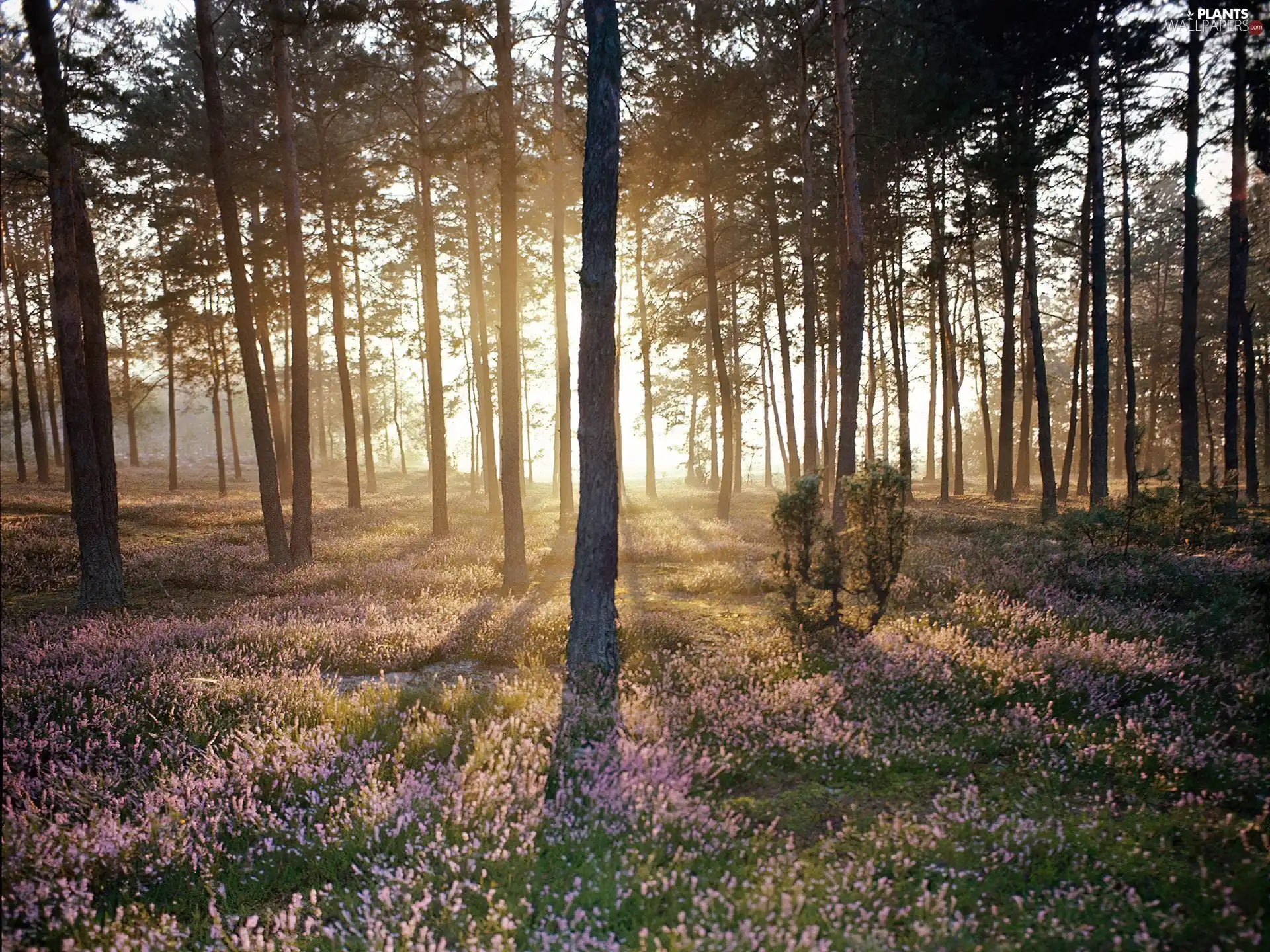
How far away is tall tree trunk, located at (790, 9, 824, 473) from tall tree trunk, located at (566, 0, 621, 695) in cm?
945

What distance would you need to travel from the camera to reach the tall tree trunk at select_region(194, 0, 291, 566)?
1168 cm

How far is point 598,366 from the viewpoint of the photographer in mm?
7188

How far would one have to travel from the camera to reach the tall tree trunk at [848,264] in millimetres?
13227

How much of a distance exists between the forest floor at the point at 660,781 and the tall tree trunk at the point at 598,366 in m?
0.69

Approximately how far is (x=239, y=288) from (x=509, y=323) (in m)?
5.33

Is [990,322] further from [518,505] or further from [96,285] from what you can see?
[96,285]

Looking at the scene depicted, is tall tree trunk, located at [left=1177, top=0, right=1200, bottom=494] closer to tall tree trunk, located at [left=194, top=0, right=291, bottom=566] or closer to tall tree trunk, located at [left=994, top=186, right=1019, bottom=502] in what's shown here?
tall tree trunk, located at [left=994, top=186, right=1019, bottom=502]

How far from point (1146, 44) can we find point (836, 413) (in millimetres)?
12765

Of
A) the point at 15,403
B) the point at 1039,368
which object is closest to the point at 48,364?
the point at 15,403

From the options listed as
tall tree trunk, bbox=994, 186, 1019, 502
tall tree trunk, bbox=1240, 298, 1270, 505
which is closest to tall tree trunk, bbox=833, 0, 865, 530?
tall tree trunk, bbox=994, 186, 1019, 502

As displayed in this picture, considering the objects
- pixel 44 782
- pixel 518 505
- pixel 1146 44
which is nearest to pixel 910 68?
pixel 1146 44

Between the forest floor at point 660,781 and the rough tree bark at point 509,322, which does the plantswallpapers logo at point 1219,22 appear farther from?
the rough tree bark at point 509,322

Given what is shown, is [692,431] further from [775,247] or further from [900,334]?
[775,247]

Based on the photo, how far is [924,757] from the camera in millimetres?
5043
